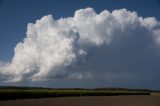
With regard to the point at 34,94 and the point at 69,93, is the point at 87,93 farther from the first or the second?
the point at 34,94

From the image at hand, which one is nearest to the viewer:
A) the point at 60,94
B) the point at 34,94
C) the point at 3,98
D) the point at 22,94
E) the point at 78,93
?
the point at 3,98

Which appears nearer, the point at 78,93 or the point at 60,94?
the point at 60,94

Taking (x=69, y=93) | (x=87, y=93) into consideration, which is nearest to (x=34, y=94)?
(x=69, y=93)

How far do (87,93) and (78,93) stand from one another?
4.44m

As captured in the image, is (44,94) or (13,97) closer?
(13,97)

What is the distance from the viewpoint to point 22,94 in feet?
219

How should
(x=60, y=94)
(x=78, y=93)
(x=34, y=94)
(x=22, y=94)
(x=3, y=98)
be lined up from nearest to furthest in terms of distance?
(x=3, y=98) → (x=22, y=94) → (x=34, y=94) → (x=60, y=94) → (x=78, y=93)

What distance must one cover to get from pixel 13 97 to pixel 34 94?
312 inches

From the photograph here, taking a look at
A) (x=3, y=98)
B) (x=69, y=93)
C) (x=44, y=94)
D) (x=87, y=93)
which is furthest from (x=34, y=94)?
(x=87, y=93)

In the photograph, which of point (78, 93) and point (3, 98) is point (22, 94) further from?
point (78, 93)

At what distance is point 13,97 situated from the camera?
64.4 m

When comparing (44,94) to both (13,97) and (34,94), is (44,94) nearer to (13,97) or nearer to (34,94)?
(34,94)

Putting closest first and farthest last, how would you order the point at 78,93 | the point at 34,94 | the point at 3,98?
the point at 3,98 < the point at 34,94 < the point at 78,93

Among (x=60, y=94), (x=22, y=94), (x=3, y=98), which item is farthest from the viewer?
(x=60, y=94)
